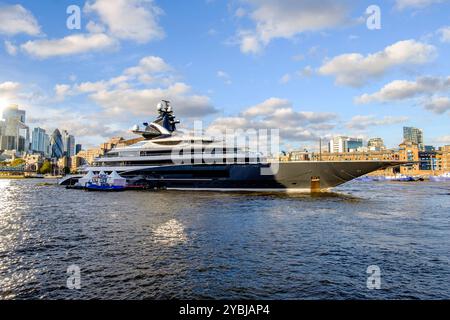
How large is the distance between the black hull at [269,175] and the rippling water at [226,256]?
20.8m

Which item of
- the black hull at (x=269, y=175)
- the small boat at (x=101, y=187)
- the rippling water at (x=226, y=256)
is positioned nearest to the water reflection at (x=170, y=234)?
the rippling water at (x=226, y=256)

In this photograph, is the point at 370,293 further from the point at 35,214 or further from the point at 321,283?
the point at 35,214

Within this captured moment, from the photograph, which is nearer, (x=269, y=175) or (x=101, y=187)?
(x=269, y=175)

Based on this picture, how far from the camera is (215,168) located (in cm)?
5350

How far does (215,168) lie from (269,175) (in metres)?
9.61

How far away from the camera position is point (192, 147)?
57531 mm

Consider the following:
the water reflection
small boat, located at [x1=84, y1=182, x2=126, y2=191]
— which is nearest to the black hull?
small boat, located at [x1=84, y1=182, x2=126, y2=191]

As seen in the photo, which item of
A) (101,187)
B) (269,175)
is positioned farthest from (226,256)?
(101,187)

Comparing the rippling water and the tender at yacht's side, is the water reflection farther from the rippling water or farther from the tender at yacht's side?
the tender at yacht's side

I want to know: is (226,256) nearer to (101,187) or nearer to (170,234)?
(170,234)

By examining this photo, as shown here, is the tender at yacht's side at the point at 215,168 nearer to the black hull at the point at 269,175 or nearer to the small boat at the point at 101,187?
the black hull at the point at 269,175

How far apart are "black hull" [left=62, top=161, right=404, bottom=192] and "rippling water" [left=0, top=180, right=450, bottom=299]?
20751mm

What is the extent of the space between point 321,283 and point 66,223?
71.0 ft
